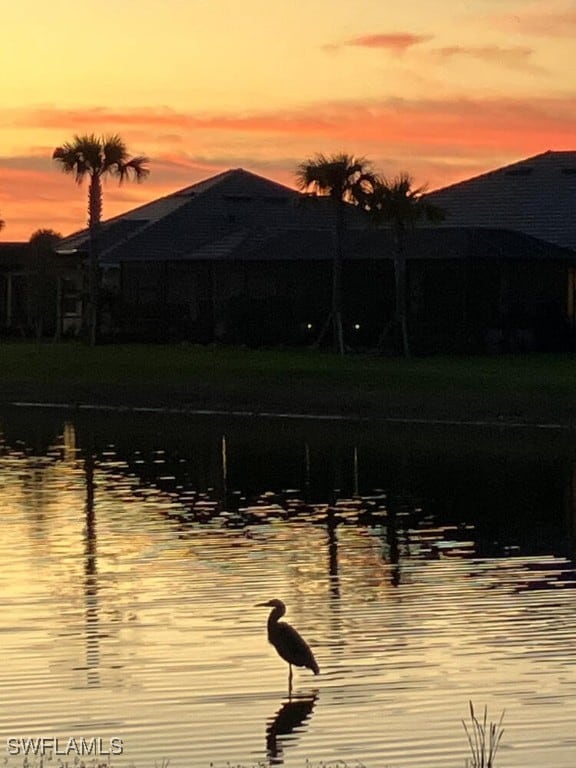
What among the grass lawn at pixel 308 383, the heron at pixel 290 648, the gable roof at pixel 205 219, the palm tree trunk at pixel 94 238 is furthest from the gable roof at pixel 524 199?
the heron at pixel 290 648

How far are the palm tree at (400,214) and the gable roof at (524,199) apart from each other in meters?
8.89

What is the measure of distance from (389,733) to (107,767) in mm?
2192

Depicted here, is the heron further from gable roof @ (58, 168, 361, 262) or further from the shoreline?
gable roof @ (58, 168, 361, 262)

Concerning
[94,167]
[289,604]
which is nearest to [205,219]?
[94,167]

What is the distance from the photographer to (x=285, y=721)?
46.6ft

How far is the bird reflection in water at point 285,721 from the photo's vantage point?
1338 centimetres

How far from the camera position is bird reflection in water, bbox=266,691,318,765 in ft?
43.9

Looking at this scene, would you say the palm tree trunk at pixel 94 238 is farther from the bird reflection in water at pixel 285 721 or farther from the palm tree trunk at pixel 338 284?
the bird reflection in water at pixel 285 721

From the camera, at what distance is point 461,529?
25.5 meters

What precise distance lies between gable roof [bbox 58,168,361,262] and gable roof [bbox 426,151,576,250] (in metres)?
4.12

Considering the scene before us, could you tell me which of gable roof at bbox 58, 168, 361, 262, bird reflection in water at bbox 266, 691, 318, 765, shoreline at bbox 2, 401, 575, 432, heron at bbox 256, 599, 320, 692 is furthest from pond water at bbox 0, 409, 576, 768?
gable roof at bbox 58, 168, 361, 262

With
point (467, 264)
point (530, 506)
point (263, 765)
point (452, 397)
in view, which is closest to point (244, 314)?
point (467, 264)

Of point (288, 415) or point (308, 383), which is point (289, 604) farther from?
point (308, 383)

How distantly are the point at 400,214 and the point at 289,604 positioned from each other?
40.7 m
